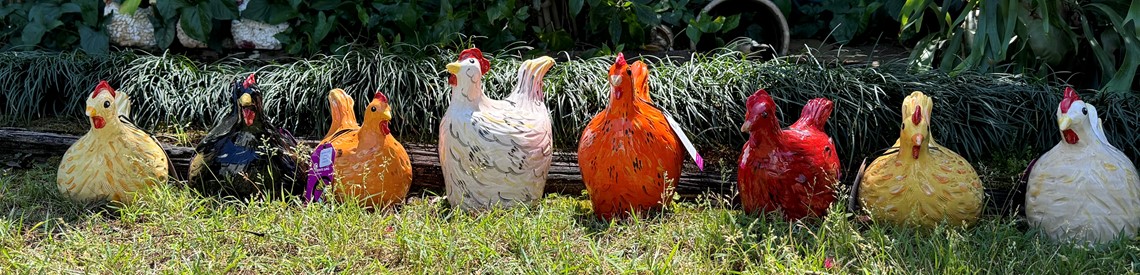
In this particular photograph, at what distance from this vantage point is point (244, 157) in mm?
3500

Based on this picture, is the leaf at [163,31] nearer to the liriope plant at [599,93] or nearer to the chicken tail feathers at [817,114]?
the liriope plant at [599,93]

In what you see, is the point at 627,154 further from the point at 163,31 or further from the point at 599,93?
the point at 163,31

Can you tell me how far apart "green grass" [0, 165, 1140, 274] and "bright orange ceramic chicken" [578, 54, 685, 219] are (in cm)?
9

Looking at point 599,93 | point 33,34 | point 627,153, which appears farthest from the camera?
point 33,34

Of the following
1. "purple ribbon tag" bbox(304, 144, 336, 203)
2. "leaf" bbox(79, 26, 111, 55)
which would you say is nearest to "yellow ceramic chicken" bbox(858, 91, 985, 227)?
"purple ribbon tag" bbox(304, 144, 336, 203)

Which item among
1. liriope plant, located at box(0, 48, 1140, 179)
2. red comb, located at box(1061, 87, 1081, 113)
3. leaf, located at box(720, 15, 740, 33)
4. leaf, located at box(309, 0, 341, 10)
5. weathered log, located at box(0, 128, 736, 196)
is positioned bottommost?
weathered log, located at box(0, 128, 736, 196)

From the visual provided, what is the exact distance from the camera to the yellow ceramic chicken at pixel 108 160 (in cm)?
343

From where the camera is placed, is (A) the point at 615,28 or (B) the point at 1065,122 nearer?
(B) the point at 1065,122

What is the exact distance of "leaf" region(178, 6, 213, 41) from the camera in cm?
Answer: 517

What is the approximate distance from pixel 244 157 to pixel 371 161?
44 centimetres

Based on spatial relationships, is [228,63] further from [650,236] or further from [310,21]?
[650,236]

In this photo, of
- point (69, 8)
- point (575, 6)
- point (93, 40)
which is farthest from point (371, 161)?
point (69, 8)

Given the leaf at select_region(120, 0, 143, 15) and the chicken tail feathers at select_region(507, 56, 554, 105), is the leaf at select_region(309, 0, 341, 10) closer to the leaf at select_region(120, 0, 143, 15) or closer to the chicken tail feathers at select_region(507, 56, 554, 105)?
the leaf at select_region(120, 0, 143, 15)

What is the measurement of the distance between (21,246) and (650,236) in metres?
1.99
